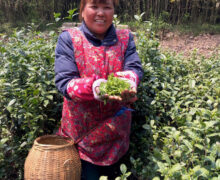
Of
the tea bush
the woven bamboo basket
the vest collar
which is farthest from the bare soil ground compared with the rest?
the woven bamboo basket

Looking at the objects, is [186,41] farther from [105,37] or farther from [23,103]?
[23,103]

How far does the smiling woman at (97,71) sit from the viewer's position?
1.81 m

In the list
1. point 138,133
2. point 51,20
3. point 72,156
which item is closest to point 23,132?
point 72,156

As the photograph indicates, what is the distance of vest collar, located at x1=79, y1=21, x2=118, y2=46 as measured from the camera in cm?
188

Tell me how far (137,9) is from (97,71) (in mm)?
6868

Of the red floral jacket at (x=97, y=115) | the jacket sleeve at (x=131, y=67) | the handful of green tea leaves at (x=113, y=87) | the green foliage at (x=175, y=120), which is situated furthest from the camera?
the red floral jacket at (x=97, y=115)

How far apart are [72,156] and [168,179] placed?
769 mm

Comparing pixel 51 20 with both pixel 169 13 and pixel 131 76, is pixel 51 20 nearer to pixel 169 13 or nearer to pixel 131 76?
pixel 169 13

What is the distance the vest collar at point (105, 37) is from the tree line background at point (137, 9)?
599 centimetres

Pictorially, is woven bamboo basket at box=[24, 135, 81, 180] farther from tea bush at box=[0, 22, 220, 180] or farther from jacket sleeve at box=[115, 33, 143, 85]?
jacket sleeve at box=[115, 33, 143, 85]

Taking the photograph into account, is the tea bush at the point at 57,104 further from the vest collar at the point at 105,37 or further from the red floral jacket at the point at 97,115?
the vest collar at the point at 105,37

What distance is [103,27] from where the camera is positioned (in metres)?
1.85

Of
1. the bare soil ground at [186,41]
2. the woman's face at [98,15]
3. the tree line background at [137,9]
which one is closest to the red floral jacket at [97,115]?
the woman's face at [98,15]

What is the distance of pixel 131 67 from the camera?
1.89 meters
